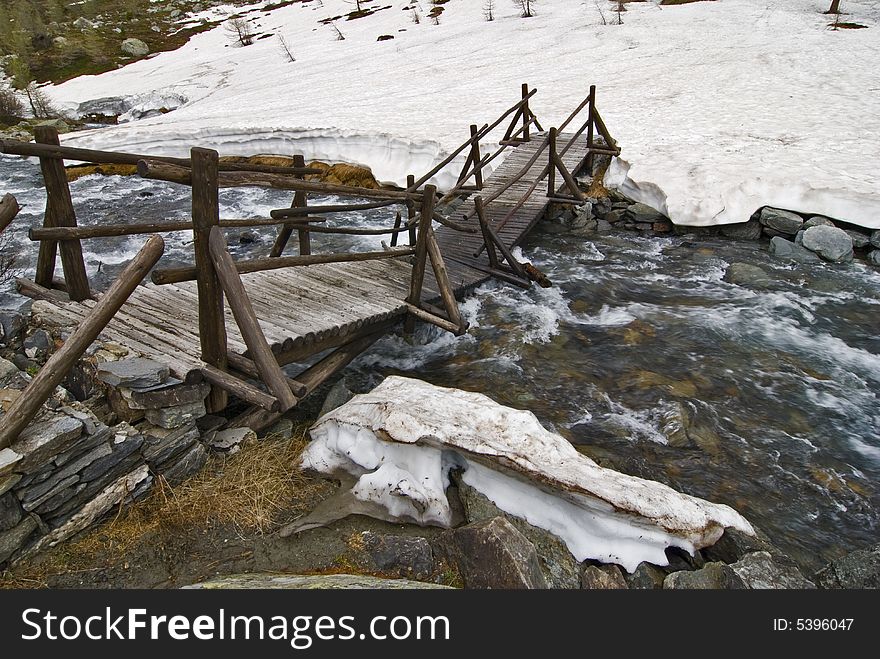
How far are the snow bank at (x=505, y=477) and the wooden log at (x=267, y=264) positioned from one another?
5.12 feet

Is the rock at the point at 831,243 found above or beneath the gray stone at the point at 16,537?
beneath

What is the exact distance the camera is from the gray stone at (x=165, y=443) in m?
3.96

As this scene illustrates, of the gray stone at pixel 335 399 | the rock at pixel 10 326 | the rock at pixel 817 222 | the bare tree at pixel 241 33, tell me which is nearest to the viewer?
the rock at pixel 10 326

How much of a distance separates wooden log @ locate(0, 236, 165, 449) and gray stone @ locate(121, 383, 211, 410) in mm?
537

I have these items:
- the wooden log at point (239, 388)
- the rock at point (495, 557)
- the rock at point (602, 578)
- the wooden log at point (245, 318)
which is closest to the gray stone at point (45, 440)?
the wooden log at point (239, 388)

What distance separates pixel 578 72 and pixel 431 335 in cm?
1885

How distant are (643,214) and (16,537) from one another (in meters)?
11.4

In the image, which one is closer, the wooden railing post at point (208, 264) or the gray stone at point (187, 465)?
the wooden railing post at point (208, 264)

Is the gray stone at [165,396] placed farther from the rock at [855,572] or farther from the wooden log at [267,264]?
the rock at [855,572]

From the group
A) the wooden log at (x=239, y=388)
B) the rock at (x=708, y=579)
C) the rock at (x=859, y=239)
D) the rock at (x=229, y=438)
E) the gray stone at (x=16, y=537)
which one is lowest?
the rock at (x=859, y=239)

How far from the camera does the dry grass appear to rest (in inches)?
134

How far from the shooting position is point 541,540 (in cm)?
379

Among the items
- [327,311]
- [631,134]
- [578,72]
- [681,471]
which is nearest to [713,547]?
[681,471]

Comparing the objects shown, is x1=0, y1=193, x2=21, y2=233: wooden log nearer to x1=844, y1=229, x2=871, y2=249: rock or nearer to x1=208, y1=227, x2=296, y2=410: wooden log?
x1=208, y1=227, x2=296, y2=410: wooden log
